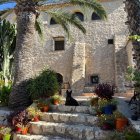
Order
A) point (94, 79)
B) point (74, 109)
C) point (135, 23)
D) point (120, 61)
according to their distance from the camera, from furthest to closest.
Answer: point (94, 79) < point (120, 61) < point (74, 109) < point (135, 23)

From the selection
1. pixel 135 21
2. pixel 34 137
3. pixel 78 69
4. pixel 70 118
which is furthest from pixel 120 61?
pixel 34 137

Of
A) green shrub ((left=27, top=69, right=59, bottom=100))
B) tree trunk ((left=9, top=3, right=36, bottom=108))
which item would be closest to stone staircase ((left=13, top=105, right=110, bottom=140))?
green shrub ((left=27, top=69, right=59, bottom=100))

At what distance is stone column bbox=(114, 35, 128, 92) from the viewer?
22.9 metres

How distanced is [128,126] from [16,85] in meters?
6.34

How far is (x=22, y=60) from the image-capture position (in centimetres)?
1375

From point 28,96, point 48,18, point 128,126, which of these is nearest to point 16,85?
point 28,96

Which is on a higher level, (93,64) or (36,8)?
(36,8)

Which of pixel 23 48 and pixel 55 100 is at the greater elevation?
→ pixel 23 48

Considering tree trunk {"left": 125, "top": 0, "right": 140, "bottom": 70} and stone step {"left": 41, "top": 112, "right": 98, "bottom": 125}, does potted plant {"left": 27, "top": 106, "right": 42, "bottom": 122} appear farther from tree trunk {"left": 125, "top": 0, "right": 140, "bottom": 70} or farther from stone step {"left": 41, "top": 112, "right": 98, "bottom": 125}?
tree trunk {"left": 125, "top": 0, "right": 140, "bottom": 70}

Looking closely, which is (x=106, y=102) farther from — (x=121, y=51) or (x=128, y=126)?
(x=121, y=51)

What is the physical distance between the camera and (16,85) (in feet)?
44.0

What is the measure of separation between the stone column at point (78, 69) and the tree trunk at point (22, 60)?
32.9 feet

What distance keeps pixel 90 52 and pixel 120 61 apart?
2.92 m

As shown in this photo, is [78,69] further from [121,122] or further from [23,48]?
[121,122]
